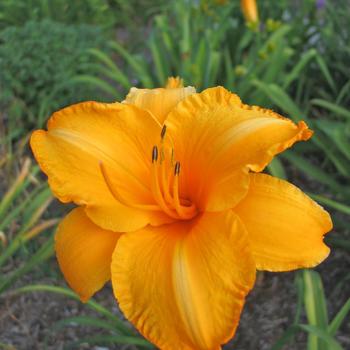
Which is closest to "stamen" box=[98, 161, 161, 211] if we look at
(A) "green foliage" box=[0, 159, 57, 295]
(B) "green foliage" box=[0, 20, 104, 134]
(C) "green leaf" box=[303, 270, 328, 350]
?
(C) "green leaf" box=[303, 270, 328, 350]

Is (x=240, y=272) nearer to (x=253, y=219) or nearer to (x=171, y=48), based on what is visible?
(x=253, y=219)

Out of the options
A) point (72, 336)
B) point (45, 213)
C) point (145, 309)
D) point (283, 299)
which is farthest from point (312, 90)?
point (145, 309)

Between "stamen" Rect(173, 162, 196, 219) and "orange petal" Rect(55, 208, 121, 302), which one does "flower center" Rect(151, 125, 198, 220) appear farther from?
"orange petal" Rect(55, 208, 121, 302)

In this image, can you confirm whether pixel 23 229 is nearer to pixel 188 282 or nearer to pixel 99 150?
pixel 99 150

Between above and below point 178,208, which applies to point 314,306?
below

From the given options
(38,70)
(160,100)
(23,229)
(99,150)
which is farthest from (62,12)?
(99,150)

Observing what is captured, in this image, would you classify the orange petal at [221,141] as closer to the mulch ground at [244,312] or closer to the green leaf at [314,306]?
the green leaf at [314,306]
